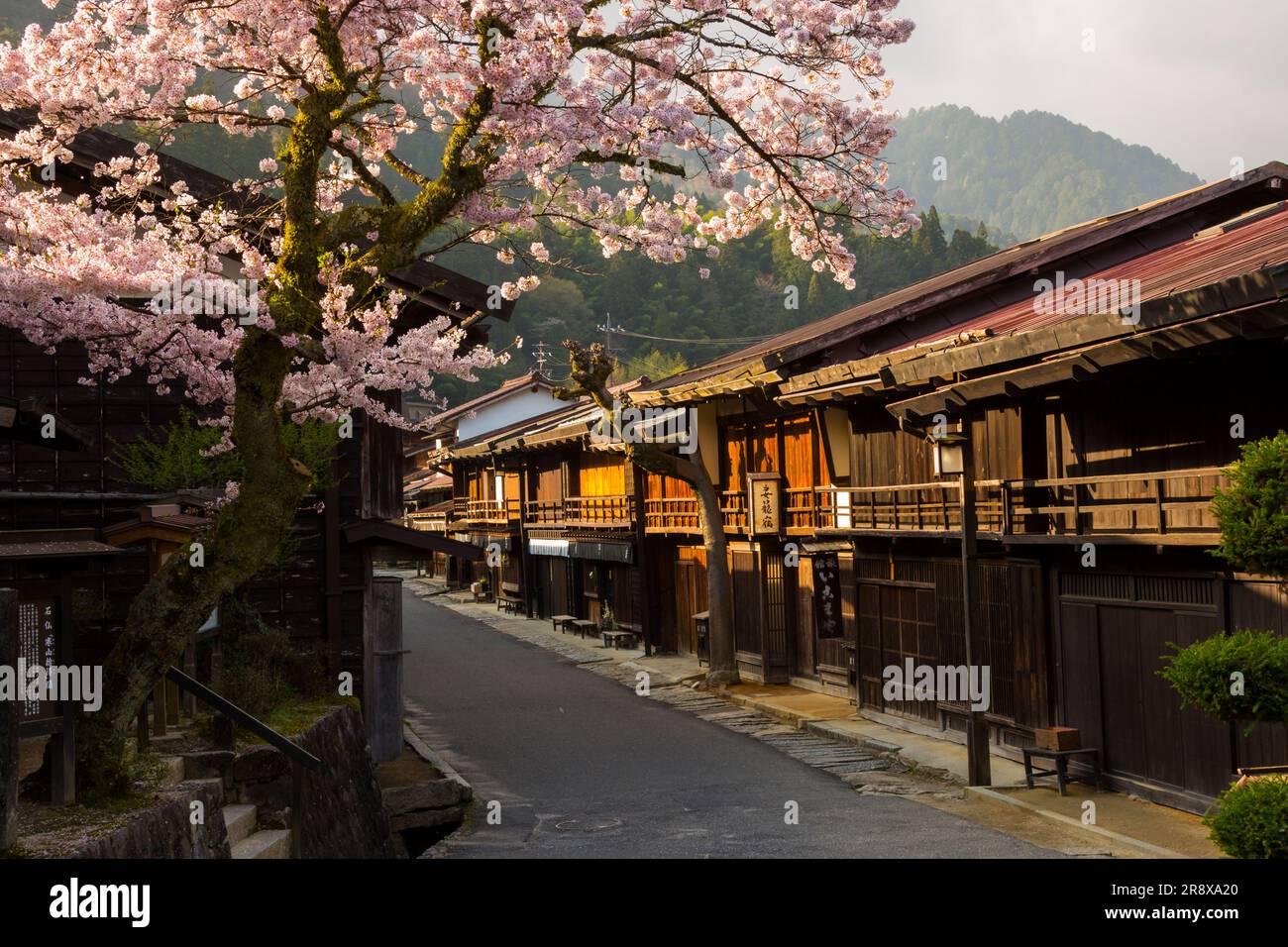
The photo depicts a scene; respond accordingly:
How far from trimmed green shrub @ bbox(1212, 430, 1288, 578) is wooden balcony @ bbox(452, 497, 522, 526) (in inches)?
1674

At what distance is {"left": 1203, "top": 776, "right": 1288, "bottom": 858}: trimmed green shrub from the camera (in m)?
8.92

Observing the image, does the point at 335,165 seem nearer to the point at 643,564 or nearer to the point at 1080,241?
the point at 1080,241

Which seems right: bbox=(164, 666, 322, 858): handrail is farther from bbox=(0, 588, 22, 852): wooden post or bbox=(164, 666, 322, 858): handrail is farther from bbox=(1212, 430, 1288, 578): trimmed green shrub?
bbox=(1212, 430, 1288, 578): trimmed green shrub

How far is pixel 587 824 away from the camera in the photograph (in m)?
15.4

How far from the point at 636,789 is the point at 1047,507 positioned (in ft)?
23.0

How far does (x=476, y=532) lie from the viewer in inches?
2296

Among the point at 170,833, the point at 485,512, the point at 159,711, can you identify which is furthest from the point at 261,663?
the point at 485,512

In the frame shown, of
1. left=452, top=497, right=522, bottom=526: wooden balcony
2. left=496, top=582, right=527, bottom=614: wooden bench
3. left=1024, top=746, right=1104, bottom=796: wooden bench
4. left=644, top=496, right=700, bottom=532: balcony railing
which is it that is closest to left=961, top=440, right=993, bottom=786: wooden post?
left=1024, top=746, right=1104, bottom=796: wooden bench

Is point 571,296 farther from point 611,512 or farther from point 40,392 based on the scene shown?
point 40,392

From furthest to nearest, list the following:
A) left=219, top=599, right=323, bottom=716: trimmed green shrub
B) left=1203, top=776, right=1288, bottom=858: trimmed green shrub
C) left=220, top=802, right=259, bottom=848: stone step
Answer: left=219, top=599, right=323, bottom=716: trimmed green shrub → left=220, top=802, right=259, bottom=848: stone step → left=1203, top=776, right=1288, bottom=858: trimmed green shrub

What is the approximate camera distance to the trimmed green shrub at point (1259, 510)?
981 cm

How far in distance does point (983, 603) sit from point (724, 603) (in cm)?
994

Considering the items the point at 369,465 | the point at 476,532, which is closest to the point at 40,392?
the point at 369,465

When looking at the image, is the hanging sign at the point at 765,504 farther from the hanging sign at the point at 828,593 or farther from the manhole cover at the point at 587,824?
the manhole cover at the point at 587,824
